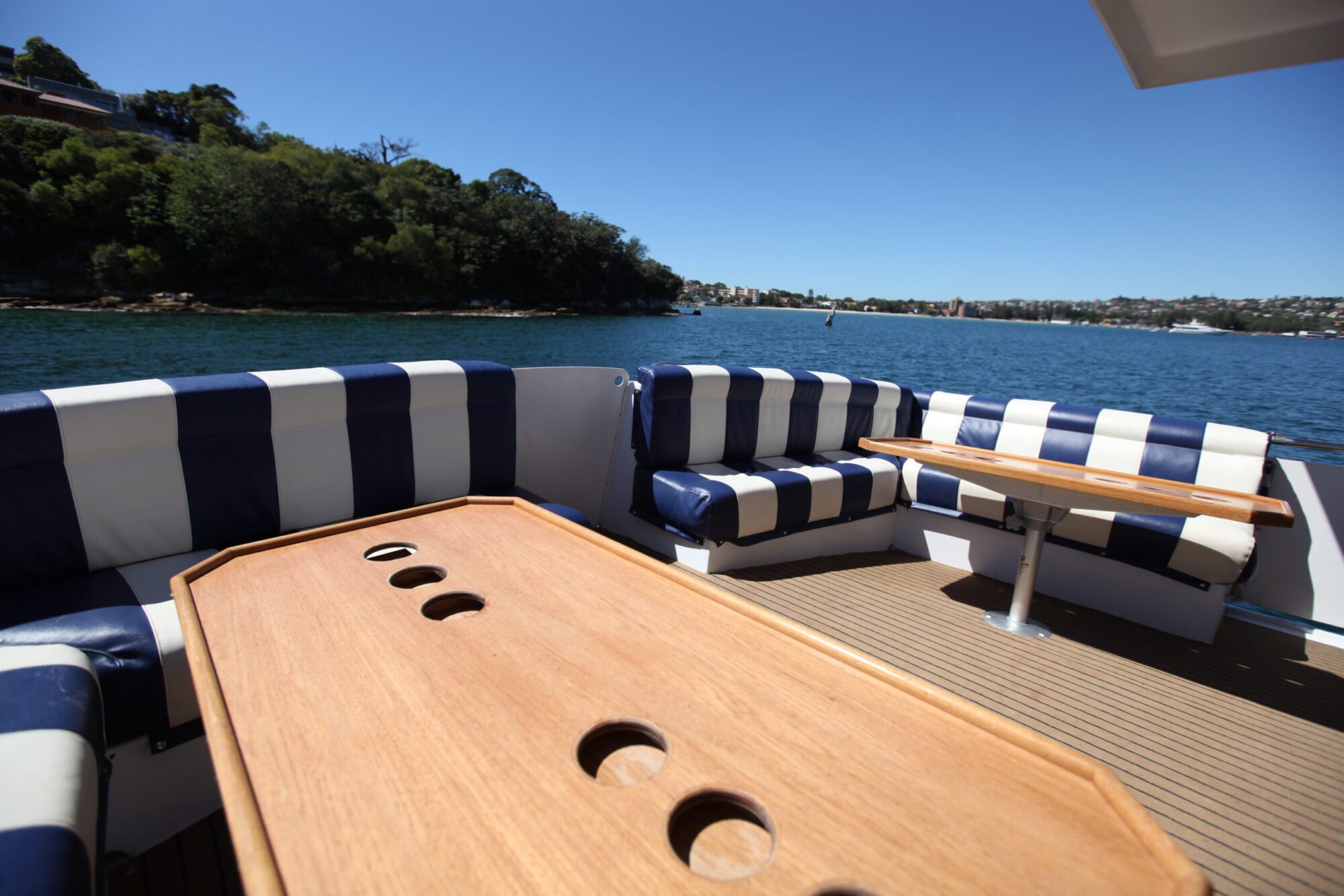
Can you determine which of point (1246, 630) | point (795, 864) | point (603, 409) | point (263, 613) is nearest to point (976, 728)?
point (795, 864)

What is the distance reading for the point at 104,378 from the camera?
1159 cm

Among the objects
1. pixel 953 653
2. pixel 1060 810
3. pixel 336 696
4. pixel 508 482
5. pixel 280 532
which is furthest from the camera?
pixel 508 482

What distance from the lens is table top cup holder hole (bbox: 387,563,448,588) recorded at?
1.09 meters

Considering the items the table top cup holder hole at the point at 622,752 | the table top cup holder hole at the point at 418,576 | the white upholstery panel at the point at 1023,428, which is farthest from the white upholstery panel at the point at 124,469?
the white upholstery panel at the point at 1023,428

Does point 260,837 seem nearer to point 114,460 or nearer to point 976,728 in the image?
point 976,728

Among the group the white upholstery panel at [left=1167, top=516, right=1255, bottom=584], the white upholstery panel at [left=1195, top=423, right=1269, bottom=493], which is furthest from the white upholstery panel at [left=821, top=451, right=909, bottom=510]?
the white upholstery panel at [left=1195, top=423, right=1269, bottom=493]

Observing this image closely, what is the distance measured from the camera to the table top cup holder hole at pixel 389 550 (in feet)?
3.96

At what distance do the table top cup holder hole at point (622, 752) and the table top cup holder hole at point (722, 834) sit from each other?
6 centimetres

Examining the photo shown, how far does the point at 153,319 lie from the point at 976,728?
29.0 metres

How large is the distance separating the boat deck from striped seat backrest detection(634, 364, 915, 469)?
0.64 meters

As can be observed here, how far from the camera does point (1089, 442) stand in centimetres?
278

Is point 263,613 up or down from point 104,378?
up

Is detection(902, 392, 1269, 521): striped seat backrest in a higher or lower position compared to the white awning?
lower

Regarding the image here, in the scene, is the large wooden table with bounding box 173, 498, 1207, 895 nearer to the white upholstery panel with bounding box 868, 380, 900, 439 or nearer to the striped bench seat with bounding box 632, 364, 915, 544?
the striped bench seat with bounding box 632, 364, 915, 544
